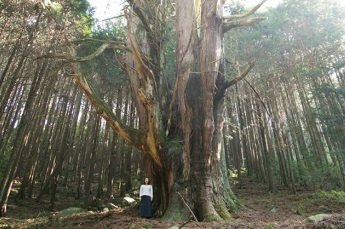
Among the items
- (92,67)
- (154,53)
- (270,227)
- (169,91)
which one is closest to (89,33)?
(92,67)

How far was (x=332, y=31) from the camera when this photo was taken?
15055 millimetres

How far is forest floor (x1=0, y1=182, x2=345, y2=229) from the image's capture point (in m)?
5.54

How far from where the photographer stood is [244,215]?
282 inches

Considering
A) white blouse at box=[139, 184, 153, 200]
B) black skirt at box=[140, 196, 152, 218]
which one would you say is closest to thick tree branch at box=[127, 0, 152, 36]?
white blouse at box=[139, 184, 153, 200]

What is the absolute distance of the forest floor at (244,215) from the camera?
554 centimetres

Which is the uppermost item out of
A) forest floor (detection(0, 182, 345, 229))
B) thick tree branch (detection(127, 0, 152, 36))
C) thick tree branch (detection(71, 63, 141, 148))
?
thick tree branch (detection(127, 0, 152, 36))

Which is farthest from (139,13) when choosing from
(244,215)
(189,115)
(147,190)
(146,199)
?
(244,215)

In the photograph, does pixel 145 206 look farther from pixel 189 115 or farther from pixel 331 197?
pixel 331 197

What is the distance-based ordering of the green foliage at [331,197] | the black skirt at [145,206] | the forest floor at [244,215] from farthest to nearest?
the green foliage at [331,197] → the black skirt at [145,206] → the forest floor at [244,215]

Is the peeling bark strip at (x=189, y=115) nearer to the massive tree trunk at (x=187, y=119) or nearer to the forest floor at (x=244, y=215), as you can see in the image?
the massive tree trunk at (x=187, y=119)

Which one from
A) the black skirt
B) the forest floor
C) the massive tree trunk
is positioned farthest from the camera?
the black skirt

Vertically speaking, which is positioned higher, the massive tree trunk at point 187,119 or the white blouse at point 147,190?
the massive tree trunk at point 187,119

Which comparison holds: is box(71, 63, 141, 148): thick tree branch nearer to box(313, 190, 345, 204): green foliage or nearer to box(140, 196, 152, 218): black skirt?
box(140, 196, 152, 218): black skirt

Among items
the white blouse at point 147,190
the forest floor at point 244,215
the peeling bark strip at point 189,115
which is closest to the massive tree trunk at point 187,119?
the peeling bark strip at point 189,115
